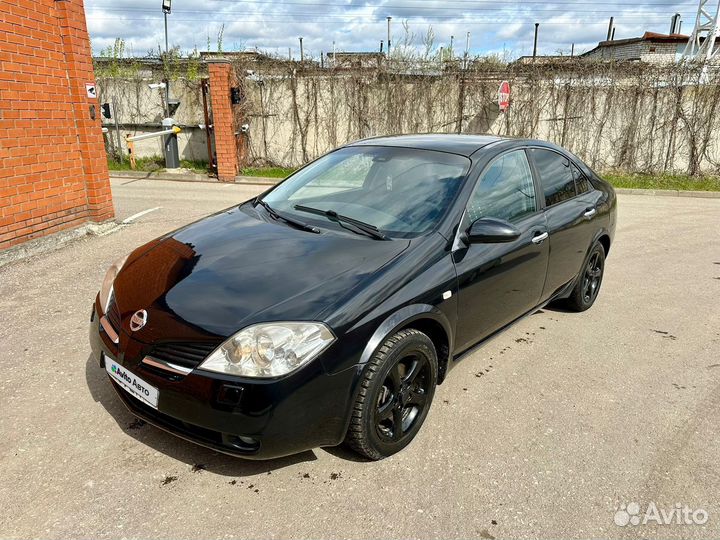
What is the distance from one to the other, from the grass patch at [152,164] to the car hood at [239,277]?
1129 centimetres

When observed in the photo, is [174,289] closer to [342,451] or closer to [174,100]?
[342,451]

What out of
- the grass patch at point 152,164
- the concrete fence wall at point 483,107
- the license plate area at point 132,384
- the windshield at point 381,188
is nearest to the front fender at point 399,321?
the windshield at point 381,188

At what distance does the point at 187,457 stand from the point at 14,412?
3.87 feet

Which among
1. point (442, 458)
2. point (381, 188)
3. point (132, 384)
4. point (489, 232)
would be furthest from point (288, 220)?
point (442, 458)

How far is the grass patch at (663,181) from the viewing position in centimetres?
1248

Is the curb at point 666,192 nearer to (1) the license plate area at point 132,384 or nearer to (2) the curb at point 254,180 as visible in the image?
(2) the curb at point 254,180

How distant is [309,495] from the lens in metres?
2.41

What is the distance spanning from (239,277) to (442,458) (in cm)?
143

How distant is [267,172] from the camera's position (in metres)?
13.6

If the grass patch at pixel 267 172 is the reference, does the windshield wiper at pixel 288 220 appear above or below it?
above

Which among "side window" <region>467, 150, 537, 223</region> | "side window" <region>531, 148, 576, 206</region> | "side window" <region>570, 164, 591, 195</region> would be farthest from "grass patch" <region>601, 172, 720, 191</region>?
"side window" <region>467, 150, 537, 223</region>

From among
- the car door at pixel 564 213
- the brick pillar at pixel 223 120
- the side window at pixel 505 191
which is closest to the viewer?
the side window at pixel 505 191

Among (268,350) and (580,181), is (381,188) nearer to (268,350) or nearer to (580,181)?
(268,350)

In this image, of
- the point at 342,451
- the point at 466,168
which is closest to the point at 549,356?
the point at 466,168
